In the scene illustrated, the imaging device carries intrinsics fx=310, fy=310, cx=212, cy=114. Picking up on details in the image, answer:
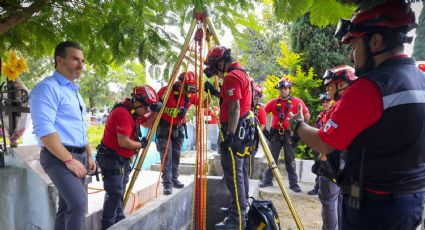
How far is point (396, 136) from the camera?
1755mm

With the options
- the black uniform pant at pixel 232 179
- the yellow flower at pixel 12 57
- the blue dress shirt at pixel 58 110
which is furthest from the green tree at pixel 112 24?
the black uniform pant at pixel 232 179

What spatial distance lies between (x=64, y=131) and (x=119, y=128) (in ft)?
2.74

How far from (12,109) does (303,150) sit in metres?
6.86

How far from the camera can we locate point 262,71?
50.4 ft

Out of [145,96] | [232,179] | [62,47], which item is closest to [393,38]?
[232,179]

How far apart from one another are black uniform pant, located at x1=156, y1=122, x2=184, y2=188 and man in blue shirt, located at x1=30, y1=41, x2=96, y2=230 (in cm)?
226

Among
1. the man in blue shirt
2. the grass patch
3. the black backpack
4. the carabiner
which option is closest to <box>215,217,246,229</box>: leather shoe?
the black backpack

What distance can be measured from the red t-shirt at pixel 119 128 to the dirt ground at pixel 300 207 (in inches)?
121

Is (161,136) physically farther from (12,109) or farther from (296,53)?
(296,53)

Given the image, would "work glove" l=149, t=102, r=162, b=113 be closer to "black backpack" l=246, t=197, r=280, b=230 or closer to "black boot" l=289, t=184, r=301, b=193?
"black backpack" l=246, t=197, r=280, b=230

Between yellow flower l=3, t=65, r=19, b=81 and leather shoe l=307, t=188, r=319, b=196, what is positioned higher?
yellow flower l=3, t=65, r=19, b=81

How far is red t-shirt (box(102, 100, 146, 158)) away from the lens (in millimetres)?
3699

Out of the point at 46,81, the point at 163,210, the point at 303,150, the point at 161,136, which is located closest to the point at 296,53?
the point at 303,150

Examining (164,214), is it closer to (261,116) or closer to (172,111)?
(172,111)
